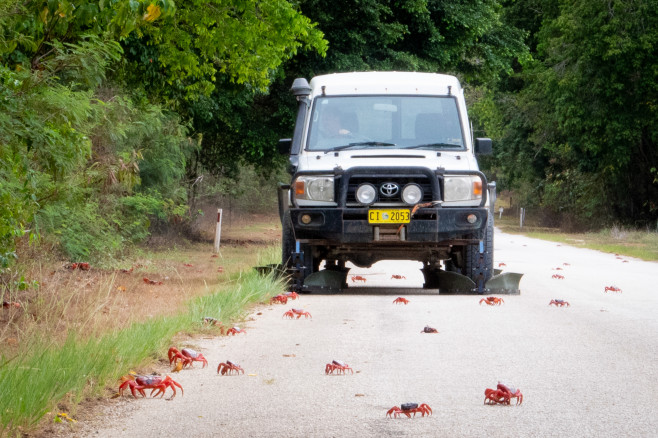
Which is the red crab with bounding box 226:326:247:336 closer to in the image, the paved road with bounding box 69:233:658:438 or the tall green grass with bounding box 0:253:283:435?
the paved road with bounding box 69:233:658:438

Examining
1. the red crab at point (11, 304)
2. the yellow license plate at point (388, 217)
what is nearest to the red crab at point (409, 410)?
the red crab at point (11, 304)

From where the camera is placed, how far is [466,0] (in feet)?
86.6

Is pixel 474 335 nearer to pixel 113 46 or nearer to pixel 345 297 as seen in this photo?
pixel 345 297

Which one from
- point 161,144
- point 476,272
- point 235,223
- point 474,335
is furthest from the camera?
A: point 235,223

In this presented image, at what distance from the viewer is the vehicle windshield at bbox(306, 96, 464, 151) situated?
41.0 feet

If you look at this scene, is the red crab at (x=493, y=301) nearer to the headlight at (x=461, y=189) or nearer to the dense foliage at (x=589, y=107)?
the headlight at (x=461, y=189)

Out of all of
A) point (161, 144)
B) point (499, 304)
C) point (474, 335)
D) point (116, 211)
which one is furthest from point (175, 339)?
point (161, 144)

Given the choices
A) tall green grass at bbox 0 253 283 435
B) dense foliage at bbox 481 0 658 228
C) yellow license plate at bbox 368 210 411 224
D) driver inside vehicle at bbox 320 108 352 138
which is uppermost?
dense foliage at bbox 481 0 658 228

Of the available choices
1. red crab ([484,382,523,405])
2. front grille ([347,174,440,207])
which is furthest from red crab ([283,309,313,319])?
red crab ([484,382,523,405])

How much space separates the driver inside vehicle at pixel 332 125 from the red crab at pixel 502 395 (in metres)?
7.34

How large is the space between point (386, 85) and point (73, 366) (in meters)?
7.90

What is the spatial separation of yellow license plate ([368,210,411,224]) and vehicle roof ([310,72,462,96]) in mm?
2081

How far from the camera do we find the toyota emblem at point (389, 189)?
11.5m

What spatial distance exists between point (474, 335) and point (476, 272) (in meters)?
3.62
